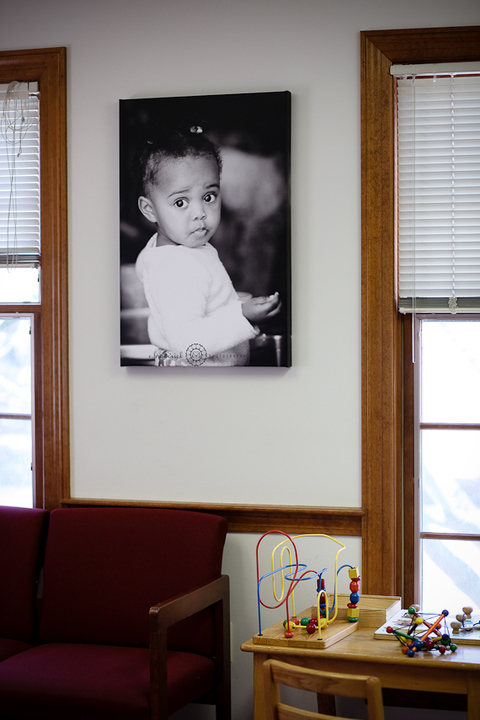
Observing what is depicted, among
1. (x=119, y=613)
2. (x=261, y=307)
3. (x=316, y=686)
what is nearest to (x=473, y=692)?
(x=316, y=686)

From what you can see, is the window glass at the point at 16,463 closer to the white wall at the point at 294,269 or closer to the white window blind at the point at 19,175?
the white wall at the point at 294,269

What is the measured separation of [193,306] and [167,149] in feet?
2.09

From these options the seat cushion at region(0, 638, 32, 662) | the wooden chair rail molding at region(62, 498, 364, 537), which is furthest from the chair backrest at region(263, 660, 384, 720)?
the seat cushion at region(0, 638, 32, 662)

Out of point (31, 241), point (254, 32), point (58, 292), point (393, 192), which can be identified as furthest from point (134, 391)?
point (254, 32)

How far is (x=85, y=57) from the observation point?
3.33 meters

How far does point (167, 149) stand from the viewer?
322 cm

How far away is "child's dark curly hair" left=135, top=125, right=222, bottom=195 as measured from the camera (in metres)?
3.19

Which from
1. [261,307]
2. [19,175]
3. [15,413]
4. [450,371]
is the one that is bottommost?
[15,413]

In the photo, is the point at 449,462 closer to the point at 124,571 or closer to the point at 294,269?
the point at 294,269

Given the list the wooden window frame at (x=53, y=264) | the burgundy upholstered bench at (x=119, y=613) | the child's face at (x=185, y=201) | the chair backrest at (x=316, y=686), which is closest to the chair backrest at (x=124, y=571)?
the burgundy upholstered bench at (x=119, y=613)

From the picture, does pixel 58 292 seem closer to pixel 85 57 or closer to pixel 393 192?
pixel 85 57

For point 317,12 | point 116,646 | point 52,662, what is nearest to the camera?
point 52,662

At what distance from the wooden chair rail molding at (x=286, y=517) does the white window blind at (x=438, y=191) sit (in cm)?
83

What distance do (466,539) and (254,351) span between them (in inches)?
43.4
